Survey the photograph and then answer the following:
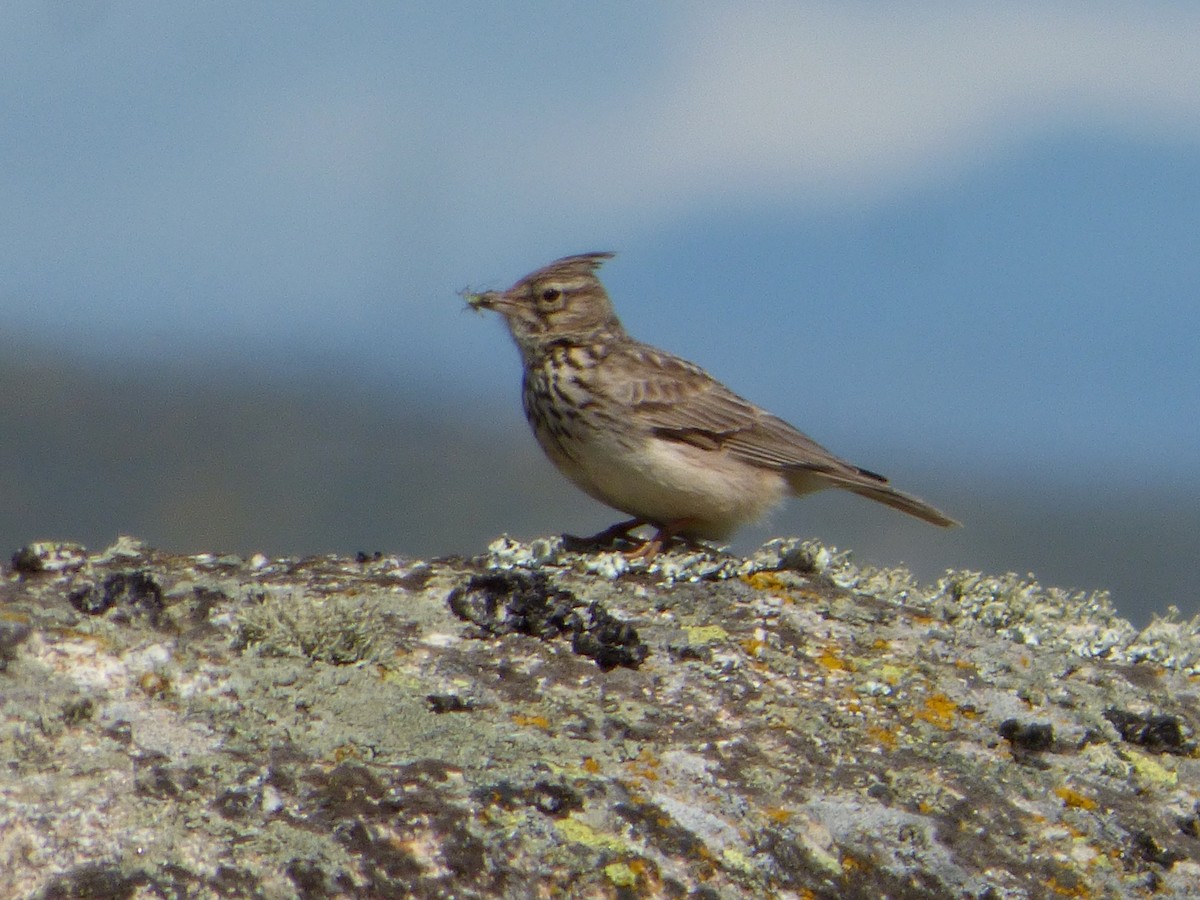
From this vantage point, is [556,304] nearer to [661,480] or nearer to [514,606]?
[661,480]

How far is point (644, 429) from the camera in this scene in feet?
28.2

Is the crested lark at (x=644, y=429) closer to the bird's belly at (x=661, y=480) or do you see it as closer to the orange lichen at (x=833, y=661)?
the bird's belly at (x=661, y=480)

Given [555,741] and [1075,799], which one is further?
[1075,799]

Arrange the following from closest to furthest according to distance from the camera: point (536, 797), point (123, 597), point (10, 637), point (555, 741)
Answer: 1. point (536, 797)
2. point (555, 741)
3. point (10, 637)
4. point (123, 597)

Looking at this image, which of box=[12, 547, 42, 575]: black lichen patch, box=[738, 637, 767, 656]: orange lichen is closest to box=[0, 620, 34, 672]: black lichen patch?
box=[12, 547, 42, 575]: black lichen patch

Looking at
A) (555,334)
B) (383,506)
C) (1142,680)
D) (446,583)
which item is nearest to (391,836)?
(446,583)

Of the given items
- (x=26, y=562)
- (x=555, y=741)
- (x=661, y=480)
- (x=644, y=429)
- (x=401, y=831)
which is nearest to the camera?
(x=401, y=831)

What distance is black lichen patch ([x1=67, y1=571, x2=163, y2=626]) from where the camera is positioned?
5142mm

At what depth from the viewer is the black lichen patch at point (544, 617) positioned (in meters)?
5.32

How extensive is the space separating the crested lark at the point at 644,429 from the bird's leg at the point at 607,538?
0.7 inches

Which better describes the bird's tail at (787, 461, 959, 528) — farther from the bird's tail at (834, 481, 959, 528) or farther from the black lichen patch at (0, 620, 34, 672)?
the black lichen patch at (0, 620, 34, 672)

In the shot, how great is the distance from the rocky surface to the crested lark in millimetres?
2177

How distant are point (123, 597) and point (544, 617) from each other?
1.37m

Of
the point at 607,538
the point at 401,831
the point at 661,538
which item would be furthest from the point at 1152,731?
the point at 607,538
